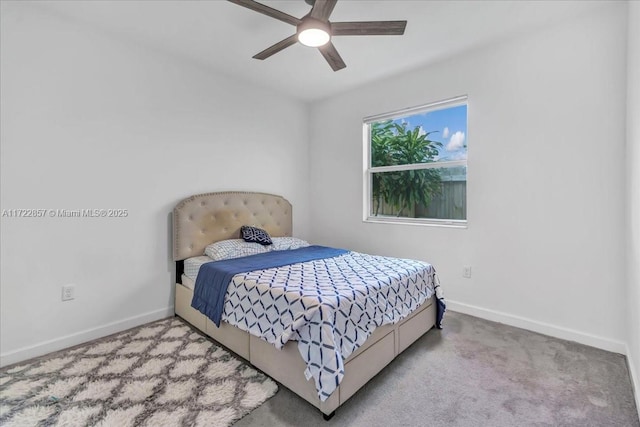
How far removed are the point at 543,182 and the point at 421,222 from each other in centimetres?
118

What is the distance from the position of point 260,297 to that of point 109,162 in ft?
6.04

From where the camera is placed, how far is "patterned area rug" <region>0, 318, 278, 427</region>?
1574 millimetres

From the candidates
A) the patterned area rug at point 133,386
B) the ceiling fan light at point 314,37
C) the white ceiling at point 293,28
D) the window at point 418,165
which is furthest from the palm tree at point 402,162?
the patterned area rug at point 133,386

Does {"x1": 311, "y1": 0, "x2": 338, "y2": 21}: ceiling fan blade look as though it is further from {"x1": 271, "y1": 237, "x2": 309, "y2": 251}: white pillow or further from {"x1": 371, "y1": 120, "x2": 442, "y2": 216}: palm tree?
{"x1": 271, "y1": 237, "x2": 309, "y2": 251}: white pillow

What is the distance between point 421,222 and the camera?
3375 mm

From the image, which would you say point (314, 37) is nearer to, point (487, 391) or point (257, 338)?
point (257, 338)

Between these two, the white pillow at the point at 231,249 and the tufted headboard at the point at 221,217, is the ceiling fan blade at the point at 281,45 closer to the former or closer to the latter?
the tufted headboard at the point at 221,217

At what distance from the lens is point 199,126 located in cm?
317

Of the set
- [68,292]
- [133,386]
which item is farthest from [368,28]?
[68,292]

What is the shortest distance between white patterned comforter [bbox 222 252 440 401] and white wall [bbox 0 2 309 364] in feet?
4.01

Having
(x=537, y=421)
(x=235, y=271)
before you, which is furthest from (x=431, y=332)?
(x=235, y=271)

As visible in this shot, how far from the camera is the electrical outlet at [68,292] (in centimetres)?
234

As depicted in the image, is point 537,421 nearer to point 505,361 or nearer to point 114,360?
point 505,361

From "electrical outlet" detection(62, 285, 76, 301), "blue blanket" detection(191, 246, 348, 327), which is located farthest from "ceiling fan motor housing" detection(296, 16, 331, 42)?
"electrical outlet" detection(62, 285, 76, 301)
